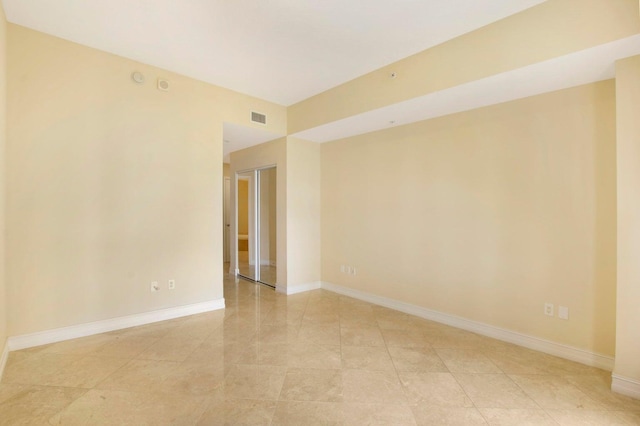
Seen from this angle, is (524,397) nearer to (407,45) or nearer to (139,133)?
(407,45)

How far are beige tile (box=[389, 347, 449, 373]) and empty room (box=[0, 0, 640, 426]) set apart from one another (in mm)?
32

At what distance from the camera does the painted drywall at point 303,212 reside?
467 centimetres

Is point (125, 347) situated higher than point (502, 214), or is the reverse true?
point (502, 214)

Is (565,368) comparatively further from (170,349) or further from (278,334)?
(170,349)

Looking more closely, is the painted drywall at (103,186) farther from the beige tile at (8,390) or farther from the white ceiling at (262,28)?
the beige tile at (8,390)

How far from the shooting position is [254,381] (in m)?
A: 2.22

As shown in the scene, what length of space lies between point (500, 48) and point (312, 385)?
10.3 ft

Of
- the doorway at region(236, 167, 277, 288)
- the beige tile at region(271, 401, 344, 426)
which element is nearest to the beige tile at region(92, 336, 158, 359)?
the beige tile at region(271, 401, 344, 426)

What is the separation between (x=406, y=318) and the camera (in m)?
3.64

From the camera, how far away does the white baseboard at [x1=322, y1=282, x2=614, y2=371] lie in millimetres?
2498

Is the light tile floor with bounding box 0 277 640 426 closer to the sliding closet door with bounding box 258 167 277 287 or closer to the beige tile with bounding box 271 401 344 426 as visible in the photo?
the beige tile with bounding box 271 401 344 426

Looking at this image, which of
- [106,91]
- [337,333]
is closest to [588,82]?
[337,333]

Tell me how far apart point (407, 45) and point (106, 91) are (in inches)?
125

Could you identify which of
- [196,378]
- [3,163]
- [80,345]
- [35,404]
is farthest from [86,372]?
[3,163]
